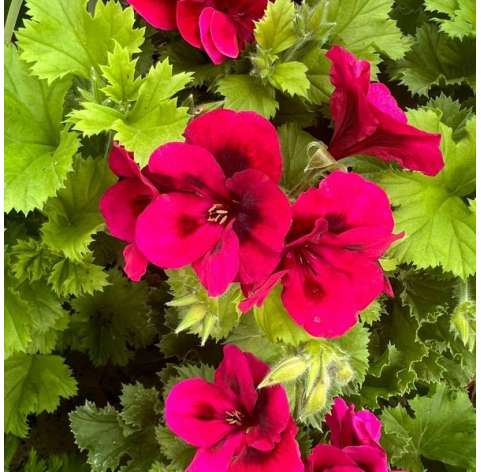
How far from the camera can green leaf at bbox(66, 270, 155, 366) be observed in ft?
4.46

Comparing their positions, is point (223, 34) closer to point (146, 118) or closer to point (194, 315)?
point (146, 118)

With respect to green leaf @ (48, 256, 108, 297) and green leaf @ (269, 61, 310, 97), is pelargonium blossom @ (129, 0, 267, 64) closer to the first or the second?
green leaf @ (269, 61, 310, 97)

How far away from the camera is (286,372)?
0.94 m

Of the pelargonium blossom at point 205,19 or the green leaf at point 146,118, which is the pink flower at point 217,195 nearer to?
the green leaf at point 146,118

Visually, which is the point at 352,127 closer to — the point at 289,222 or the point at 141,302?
the point at 289,222

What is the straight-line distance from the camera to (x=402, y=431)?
1.34 meters

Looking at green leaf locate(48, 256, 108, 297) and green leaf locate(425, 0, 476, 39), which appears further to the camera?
green leaf locate(425, 0, 476, 39)

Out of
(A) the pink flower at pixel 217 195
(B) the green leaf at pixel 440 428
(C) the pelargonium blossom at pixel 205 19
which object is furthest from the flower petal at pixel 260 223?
(B) the green leaf at pixel 440 428

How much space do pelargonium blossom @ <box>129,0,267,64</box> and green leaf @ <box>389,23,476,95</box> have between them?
34cm

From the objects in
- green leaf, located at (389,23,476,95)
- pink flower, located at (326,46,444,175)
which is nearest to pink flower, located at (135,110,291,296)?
pink flower, located at (326,46,444,175)

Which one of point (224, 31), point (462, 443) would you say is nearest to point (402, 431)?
point (462, 443)

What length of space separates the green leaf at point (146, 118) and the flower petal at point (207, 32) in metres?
0.05

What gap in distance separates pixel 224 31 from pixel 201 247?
0.30 m

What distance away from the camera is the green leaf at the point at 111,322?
4.46 feet
